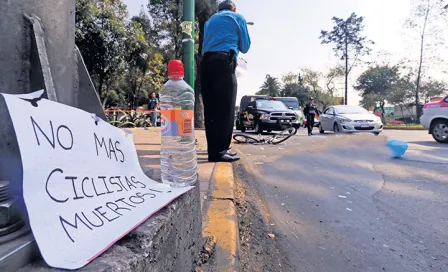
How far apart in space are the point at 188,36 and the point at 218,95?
3.65 feet

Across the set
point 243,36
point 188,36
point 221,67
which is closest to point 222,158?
point 221,67

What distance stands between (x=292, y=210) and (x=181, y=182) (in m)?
1.36

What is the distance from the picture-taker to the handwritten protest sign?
787 millimetres

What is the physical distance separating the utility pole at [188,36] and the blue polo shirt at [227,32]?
565 millimetres

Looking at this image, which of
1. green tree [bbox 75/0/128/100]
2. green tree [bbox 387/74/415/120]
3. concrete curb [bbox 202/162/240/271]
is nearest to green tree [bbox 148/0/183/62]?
green tree [bbox 75/0/128/100]

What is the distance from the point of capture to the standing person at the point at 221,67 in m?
3.71

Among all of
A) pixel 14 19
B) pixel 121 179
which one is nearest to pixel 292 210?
pixel 121 179

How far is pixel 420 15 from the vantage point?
89.7ft

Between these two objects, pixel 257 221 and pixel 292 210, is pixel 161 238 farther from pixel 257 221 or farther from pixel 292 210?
pixel 292 210

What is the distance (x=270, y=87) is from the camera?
270ft

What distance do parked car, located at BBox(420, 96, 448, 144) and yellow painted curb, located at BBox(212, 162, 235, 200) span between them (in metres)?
8.15

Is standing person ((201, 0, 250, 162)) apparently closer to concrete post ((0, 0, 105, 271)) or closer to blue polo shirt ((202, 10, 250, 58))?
blue polo shirt ((202, 10, 250, 58))

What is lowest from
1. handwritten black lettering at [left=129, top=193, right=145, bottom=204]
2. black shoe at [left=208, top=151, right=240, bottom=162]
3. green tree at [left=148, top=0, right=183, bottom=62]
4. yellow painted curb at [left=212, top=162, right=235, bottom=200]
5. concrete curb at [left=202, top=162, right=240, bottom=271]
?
concrete curb at [left=202, top=162, right=240, bottom=271]

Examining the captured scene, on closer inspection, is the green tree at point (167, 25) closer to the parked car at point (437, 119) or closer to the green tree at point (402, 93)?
the parked car at point (437, 119)
